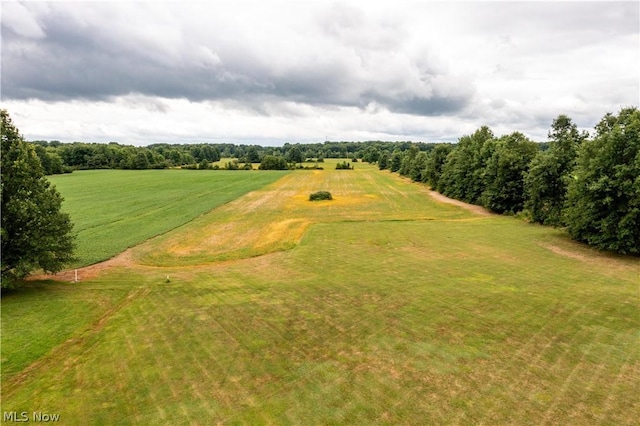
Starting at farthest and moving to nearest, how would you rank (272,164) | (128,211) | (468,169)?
(272,164) < (468,169) < (128,211)

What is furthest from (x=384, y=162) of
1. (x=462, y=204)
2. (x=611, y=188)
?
(x=611, y=188)

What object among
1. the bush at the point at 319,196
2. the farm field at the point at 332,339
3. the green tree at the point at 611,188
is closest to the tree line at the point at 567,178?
the green tree at the point at 611,188

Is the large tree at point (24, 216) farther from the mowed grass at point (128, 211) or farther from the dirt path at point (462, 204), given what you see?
the dirt path at point (462, 204)

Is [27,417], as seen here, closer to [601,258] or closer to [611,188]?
[601,258]

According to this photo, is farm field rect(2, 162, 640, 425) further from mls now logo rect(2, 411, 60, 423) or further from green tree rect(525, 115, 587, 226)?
green tree rect(525, 115, 587, 226)

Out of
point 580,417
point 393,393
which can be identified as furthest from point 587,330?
point 393,393
